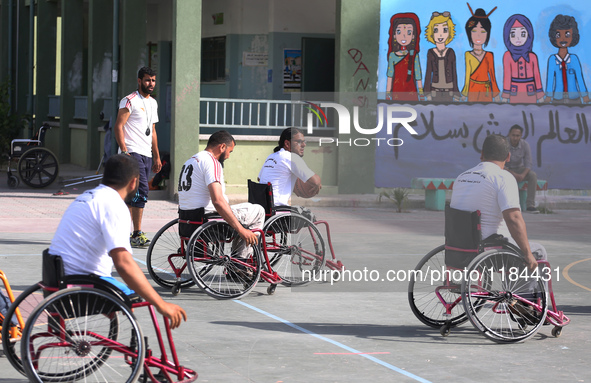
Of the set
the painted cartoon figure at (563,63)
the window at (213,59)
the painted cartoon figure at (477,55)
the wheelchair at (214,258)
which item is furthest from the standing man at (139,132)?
the window at (213,59)

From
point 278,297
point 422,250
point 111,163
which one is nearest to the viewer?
point 111,163

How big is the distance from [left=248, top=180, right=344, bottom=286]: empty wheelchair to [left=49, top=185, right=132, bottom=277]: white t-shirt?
377 cm

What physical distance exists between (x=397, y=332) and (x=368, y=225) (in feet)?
25.2

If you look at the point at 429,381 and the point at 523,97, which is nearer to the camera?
the point at 429,381

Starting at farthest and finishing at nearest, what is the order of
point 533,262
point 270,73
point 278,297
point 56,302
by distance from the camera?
point 270,73
point 278,297
point 533,262
point 56,302

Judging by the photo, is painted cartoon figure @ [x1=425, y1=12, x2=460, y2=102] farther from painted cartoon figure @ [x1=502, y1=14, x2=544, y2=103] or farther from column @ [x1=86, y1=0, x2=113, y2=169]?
column @ [x1=86, y1=0, x2=113, y2=169]

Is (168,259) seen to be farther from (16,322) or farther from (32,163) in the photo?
(32,163)

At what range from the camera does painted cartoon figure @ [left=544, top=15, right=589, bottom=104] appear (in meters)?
18.5

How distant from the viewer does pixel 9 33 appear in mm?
27312

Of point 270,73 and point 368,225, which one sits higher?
point 270,73

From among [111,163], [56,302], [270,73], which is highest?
[270,73]

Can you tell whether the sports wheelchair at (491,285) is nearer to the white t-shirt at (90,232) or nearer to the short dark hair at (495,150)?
the short dark hair at (495,150)

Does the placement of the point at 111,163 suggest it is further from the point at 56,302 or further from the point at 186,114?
the point at 186,114

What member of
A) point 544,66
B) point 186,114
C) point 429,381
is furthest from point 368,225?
point 429,381
